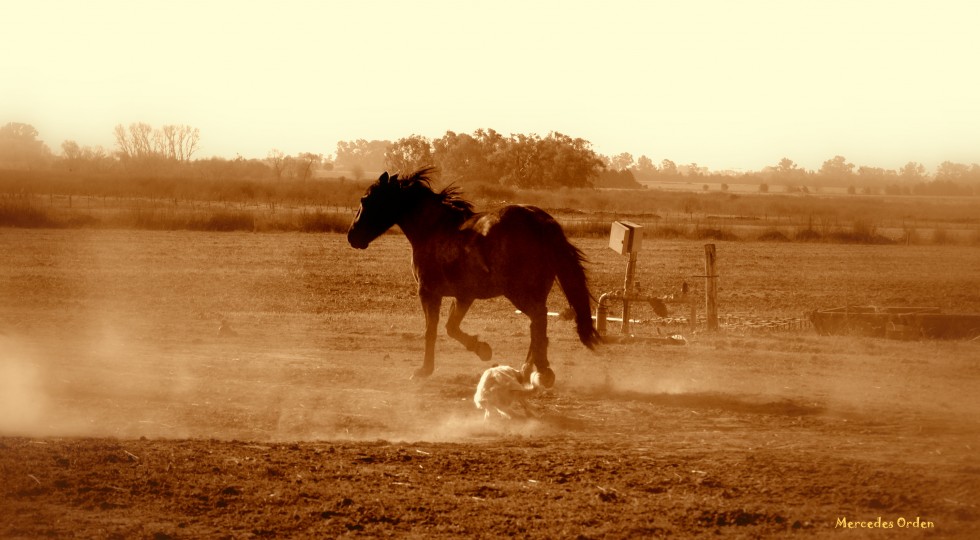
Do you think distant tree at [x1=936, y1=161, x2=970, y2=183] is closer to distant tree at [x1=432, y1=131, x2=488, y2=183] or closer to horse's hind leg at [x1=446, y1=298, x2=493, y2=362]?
horse's hind leg at [x1=446, y1=298, x2=493, y2=362]

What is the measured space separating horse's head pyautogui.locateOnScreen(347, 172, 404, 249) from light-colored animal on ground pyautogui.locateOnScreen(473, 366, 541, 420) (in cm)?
292

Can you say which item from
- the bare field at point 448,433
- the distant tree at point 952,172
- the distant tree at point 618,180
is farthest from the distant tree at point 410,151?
the distant tree at point 618,180

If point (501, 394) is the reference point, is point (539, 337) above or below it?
above

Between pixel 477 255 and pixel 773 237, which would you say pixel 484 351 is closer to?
pixel 477 255

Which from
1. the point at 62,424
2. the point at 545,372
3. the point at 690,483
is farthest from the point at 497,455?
the point at 62,424

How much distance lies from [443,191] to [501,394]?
3095 millimetres

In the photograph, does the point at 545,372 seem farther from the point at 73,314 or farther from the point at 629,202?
the point at 629,202

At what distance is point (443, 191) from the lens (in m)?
11.4

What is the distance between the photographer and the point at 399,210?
454 inches

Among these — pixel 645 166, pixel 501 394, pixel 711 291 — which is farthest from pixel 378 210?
pixel 645 166

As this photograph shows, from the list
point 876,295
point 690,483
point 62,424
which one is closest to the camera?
point 690,483

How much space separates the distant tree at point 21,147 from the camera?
72.3 m

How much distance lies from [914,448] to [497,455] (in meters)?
3.47

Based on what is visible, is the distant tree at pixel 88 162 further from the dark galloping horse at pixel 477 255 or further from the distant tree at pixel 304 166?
the dark galloping horse at pixel 477 255
